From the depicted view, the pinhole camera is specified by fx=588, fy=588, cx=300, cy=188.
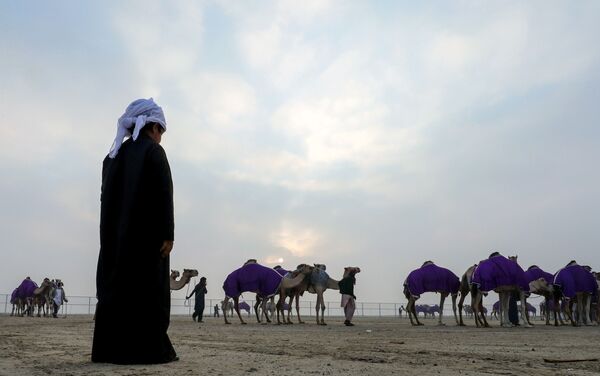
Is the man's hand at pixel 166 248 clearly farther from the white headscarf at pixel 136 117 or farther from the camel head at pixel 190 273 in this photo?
the camel head at pixel 190 273

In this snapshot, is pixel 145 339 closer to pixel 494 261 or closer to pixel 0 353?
pixel 0 353

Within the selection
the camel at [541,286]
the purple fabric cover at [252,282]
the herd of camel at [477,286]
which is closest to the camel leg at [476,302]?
the herd of camel at [477,286]

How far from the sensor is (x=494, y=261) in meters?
19.0

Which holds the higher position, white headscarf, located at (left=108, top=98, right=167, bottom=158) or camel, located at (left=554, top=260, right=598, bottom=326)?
white headscarf, located at (left=108, top=98, right=167, bottom=158)

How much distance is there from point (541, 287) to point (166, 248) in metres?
20.0

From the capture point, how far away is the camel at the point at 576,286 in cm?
2128

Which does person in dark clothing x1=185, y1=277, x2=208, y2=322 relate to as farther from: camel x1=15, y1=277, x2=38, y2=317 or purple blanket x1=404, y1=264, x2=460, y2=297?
camel x1=15, y1=277, x2=38, y2=317

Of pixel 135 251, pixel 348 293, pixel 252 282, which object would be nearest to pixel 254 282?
pixel 252 282

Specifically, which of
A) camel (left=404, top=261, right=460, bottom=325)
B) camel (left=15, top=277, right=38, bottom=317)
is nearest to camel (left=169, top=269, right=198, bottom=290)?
camel (left=404, top=261, right=460, bottom=325)

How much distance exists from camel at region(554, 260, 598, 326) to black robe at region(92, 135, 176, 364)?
18958 mm

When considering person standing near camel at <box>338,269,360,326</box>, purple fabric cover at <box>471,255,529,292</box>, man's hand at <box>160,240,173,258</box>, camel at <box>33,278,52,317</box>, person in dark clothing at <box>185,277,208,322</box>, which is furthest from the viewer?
camel at <box>33,278,52,317</box>

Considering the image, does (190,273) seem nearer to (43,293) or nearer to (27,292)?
(43,293)

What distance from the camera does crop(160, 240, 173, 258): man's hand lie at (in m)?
5.96

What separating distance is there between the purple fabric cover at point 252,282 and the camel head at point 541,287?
9.89 metres
